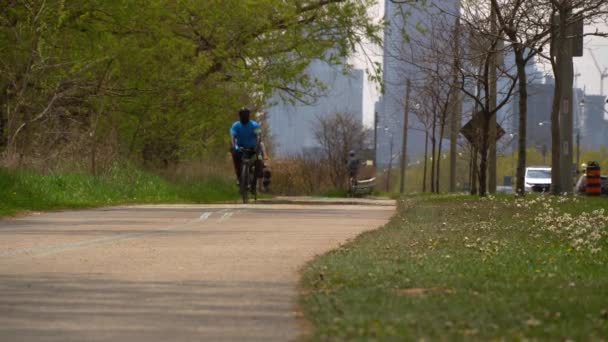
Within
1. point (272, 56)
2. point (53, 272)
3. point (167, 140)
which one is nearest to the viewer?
point (53, 272)

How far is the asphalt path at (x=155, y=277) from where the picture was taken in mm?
7445

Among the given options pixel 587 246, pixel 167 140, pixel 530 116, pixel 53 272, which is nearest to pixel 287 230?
pixel 587 246

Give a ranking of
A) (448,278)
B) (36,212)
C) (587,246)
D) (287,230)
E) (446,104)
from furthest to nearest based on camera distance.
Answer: (446,104)
(36,212)
(287,230)
(587,246)
(448,278)

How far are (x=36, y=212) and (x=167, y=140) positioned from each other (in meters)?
17.6

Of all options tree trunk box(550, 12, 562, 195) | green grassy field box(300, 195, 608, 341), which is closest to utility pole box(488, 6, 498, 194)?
tree trunk box(550, 12, 562, 195)

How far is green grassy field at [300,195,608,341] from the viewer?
278 inches

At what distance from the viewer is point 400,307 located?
7.90 meters

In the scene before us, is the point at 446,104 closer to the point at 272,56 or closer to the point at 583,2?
the point at 272,56

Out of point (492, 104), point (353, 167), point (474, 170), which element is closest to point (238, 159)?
point (492, 104)

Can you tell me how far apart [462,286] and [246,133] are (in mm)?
16403

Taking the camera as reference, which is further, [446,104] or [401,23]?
[446,104]

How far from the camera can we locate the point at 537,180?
61.9m

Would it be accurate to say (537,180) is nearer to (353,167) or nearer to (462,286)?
(353,167)

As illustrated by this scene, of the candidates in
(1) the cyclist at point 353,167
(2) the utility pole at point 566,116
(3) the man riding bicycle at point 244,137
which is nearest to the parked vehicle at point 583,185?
(1) the cyclist at point 353,167
